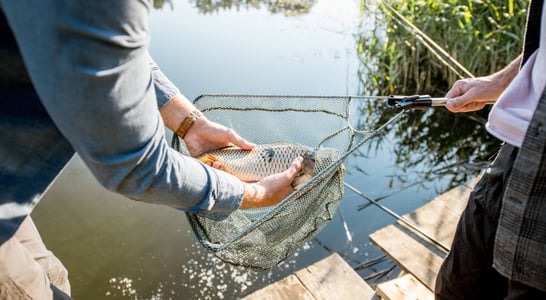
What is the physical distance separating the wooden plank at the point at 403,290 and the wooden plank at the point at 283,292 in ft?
1.11

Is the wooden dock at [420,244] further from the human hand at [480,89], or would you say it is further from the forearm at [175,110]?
the forearm at [175,110]

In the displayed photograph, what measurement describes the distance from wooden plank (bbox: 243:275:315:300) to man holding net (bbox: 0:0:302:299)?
3.23ft

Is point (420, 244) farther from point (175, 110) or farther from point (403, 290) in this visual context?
point (175, 110)

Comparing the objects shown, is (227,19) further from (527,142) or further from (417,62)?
(527,142)

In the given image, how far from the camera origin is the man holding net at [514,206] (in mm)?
889

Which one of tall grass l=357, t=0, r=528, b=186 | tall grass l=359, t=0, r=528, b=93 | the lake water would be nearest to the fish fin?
the lake water

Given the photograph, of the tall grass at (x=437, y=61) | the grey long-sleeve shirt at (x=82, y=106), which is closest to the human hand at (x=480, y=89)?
the grey long-sleeve shirt at (x=82, y=106)

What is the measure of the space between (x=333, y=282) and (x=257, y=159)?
774mm

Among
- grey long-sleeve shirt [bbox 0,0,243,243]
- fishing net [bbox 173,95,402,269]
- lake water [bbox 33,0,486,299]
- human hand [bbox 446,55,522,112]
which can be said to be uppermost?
grey long-sleeve shirt [bbox 0,0,243,243]

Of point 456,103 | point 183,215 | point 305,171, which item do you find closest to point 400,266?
point 305,171

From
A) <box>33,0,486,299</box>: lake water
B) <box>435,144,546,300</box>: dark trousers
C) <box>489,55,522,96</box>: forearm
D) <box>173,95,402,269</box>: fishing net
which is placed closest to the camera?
<box>435,144,546,300</box>: dark trousers

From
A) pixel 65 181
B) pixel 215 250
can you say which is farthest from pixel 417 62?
pixel 215 250

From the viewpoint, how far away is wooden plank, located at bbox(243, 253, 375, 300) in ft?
6.59

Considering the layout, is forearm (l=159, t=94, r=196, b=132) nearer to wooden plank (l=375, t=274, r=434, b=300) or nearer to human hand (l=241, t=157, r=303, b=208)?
human hand (l=241, t=157, r=303, b=208)
